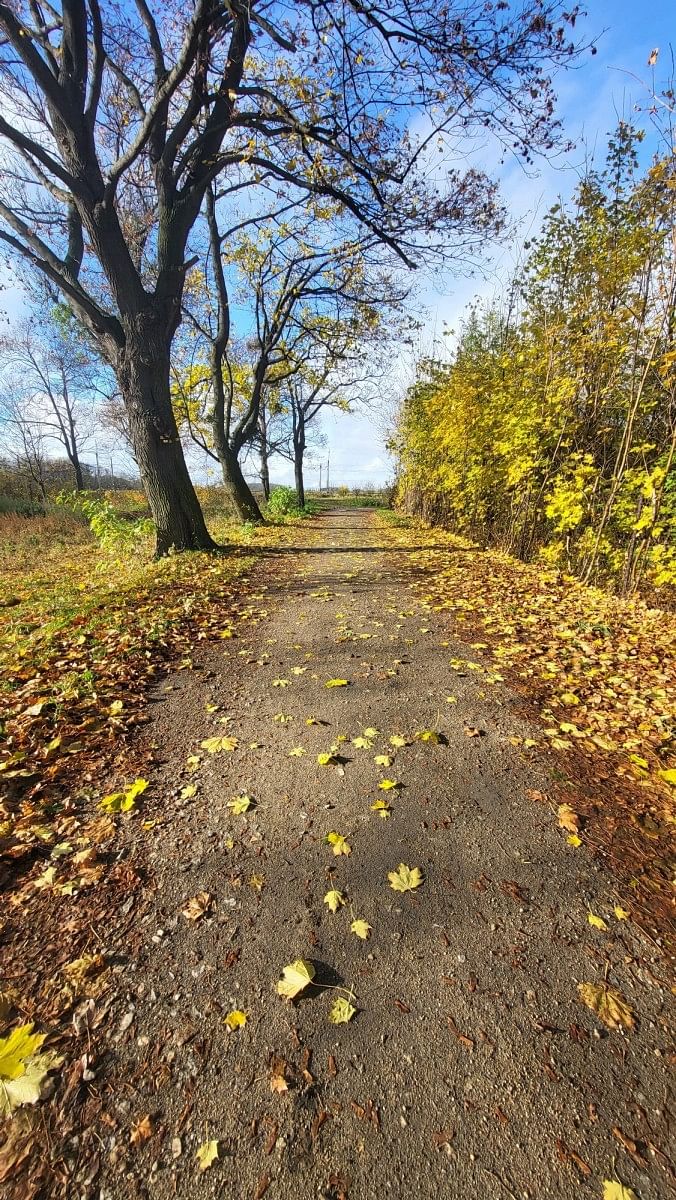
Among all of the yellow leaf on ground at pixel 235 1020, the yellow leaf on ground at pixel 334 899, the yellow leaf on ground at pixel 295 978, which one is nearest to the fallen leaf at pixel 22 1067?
the yellow leaf on ground at pixel 235 1020

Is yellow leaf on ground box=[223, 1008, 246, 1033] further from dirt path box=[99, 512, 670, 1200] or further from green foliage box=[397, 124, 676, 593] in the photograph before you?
green foliage box=[397, 124, 676, 593]

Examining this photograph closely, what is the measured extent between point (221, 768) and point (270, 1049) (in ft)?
4.96

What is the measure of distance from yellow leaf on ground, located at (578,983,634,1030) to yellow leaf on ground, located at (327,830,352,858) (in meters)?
1.04

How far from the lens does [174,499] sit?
8164 millimetres

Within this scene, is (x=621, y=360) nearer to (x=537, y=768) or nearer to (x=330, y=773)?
(x=537, y=768)

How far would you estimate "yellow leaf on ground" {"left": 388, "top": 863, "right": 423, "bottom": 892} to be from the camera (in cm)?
202

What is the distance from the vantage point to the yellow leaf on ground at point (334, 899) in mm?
1938

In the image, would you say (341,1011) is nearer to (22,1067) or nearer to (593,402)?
(22,1067)

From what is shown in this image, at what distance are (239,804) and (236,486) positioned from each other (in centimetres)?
1425

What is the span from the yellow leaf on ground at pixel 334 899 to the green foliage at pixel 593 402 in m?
4.97

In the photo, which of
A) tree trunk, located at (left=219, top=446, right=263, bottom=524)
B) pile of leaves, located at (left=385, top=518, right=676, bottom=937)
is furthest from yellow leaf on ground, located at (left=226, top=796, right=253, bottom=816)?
tree trunk, located at (left=219, top=446, right=263, bottom=524)

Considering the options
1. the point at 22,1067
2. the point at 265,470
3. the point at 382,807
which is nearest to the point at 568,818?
the point at 382,807

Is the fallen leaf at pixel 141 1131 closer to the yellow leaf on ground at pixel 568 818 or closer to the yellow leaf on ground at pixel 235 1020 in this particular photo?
the yellow leaf on ground at pixel 235 1020


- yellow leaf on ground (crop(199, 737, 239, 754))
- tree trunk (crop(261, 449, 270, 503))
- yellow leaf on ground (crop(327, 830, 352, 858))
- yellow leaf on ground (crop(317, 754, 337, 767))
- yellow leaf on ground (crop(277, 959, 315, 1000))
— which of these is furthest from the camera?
tree trunk (crop(261, 449, 270, 503))
